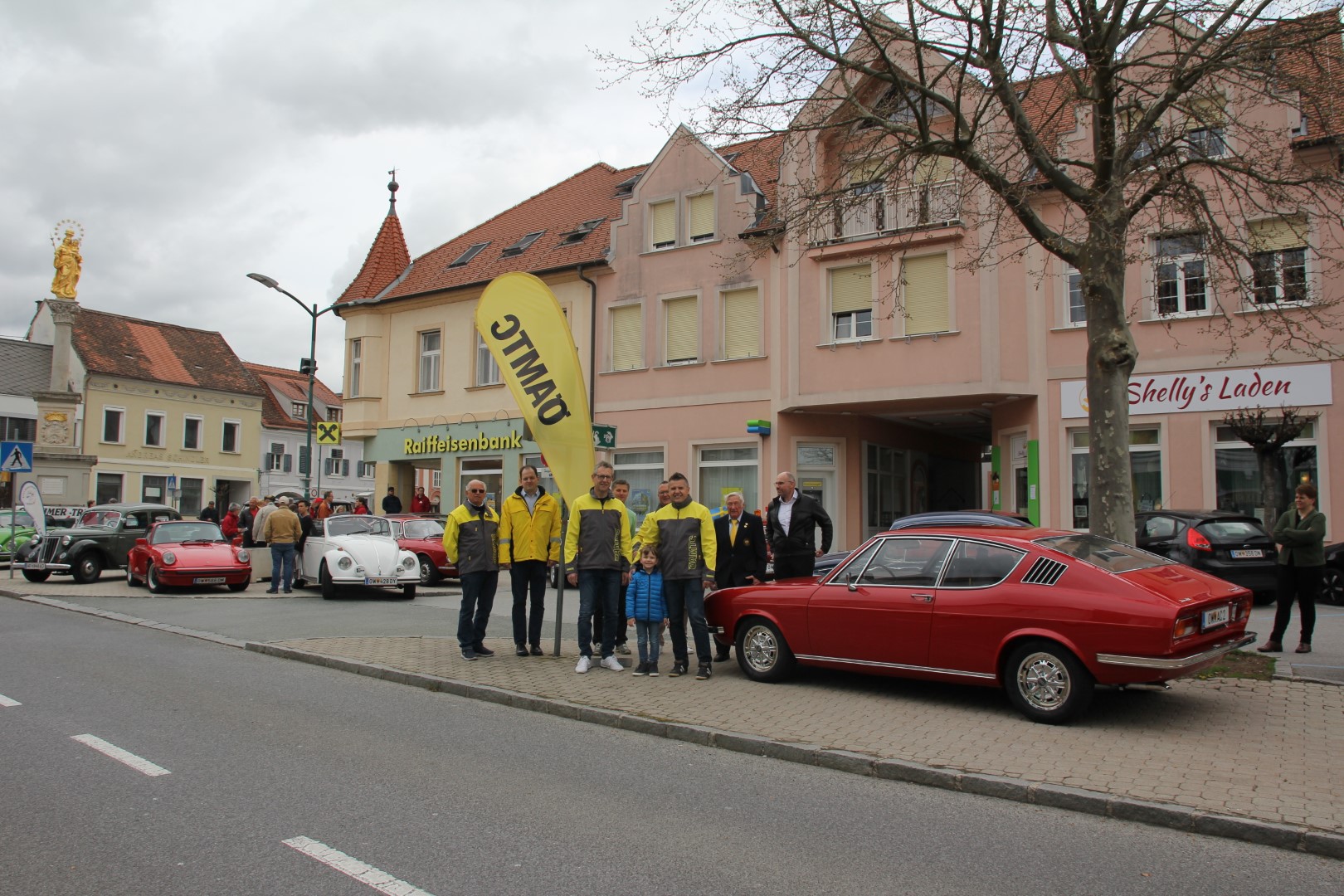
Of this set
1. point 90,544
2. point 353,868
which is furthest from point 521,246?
point 353,868

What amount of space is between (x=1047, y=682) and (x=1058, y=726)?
0.30 m

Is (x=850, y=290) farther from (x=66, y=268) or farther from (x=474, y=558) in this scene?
(x=66, y=268)

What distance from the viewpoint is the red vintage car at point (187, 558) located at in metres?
17.8

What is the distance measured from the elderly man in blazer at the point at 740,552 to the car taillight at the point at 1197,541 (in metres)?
7.27

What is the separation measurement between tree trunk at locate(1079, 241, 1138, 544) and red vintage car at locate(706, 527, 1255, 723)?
1793 mm

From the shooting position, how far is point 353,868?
4.31 m

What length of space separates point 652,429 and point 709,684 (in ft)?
51.2

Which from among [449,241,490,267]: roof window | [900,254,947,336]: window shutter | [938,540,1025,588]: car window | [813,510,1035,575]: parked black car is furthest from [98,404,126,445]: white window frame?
[938,540,1025,588]: car window

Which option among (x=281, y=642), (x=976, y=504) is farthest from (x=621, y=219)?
(x=281, y=642)

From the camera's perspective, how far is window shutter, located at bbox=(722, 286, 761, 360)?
22.8 m

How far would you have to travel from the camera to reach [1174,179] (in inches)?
393

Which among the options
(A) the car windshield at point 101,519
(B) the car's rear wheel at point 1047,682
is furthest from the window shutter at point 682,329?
(B) the car's rear wheel at point 1047,682

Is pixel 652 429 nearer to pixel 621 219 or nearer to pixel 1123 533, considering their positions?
pixel 621 219

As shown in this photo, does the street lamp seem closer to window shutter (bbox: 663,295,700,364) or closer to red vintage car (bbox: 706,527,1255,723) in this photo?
window shutter (bbox: 663,295,700,364)
